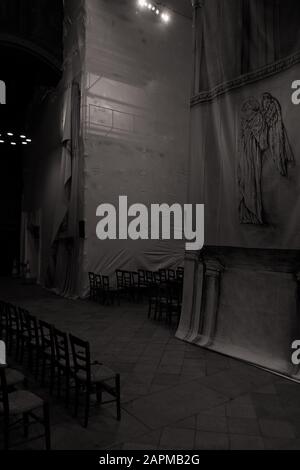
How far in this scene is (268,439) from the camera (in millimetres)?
3264

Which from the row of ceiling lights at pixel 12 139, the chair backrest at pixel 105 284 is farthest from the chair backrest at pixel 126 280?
the row of ceiling lights at pixel 12 139

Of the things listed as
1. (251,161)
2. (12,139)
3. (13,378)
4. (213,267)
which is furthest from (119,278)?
(12,139)

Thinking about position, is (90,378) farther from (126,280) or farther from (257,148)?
(126,280)

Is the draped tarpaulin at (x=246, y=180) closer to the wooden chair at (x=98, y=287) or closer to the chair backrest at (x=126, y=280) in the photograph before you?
the chair backrest at (x=126, y=280)

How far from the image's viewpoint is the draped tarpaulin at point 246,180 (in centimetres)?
509

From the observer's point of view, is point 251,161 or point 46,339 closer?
point 46,339

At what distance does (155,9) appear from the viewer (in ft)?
39.9

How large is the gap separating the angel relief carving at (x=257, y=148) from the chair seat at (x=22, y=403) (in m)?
3.84

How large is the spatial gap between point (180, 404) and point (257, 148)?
3.68 metres

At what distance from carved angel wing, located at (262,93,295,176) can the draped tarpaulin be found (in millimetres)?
14

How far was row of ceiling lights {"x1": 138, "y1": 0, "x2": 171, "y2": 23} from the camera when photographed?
1176 cm

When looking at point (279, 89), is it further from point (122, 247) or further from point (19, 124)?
point (19, 124)

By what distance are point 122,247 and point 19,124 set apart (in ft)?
33.2
